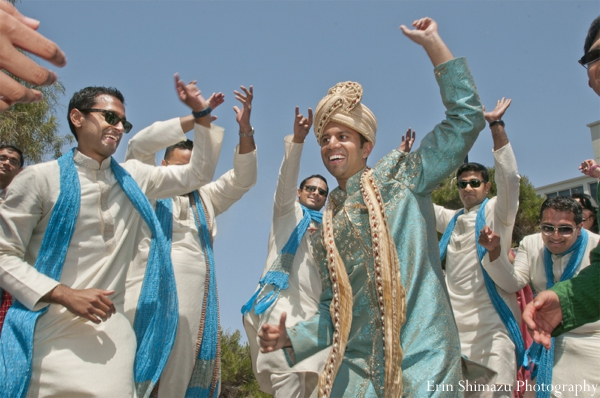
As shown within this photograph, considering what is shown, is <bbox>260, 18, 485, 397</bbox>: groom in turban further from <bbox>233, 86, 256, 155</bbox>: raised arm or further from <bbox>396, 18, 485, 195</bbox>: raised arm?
<bbox>233, 86, 256, 155</bbox>: raised arm

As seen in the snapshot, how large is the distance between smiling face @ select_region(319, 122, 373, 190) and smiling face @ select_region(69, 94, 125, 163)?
1.36 metres

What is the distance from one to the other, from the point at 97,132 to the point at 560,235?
3983mm

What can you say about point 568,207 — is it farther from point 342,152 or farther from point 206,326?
point 206,326

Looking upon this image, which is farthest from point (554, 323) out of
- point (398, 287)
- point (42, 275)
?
point (42, 275)

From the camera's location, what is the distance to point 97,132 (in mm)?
4367

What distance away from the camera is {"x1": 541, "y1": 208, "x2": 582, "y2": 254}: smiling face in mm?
5977

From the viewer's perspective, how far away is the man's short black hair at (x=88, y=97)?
14.6 feet

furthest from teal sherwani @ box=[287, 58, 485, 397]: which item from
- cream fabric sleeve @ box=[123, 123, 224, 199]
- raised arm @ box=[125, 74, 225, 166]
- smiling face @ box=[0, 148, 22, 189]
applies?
smiling face @ box=[0, 148, 22, 189]

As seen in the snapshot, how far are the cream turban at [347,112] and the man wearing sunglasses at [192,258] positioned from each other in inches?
41.8

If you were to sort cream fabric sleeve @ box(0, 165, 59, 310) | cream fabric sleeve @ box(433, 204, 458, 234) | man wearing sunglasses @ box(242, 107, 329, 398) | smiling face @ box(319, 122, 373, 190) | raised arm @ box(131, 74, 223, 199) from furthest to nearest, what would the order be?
1. cream fabric sleeve @ box(433, 204, 458, 234)
2. man wearing sunglasses @ box(242, 107, 329, 398)
3. raised arm @ box(131, 74, 223, 199)
4. smiling face @ box(319, 122, 373, 190)
5. cream fabric sleeve @ box(0, 165, 59, 310)

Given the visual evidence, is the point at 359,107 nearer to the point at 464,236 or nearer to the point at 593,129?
the point at 464,236

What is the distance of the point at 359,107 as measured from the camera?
13.5ft

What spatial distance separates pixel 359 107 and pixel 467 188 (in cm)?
260

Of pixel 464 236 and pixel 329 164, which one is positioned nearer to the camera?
pixel 329 164
